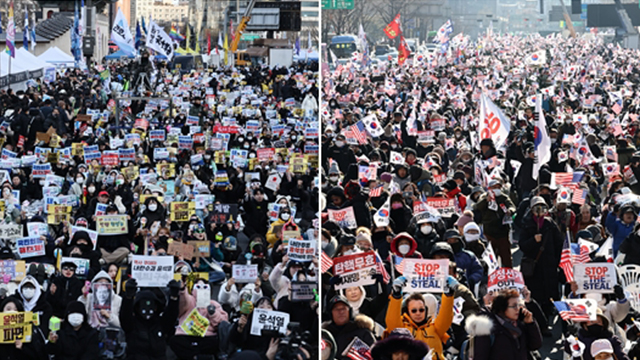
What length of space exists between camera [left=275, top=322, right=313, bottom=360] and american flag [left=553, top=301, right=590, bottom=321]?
1.73 meters

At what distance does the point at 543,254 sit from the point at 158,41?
21.2 meters

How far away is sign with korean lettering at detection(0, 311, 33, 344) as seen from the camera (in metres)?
7.64

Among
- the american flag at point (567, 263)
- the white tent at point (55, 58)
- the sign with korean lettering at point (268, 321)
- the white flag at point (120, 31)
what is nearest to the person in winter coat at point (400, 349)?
the sign with korean lettering at point (268, 321)

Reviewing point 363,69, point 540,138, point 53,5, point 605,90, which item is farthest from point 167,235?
point 53,5

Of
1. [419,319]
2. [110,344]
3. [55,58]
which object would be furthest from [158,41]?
[419,319]

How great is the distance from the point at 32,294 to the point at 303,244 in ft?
7.79

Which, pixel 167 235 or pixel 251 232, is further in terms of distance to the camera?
pixel 251 232

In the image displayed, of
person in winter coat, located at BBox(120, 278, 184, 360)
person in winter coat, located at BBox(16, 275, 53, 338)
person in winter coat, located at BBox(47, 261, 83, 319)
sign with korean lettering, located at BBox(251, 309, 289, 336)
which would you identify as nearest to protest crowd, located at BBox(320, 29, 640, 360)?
sign with korean lettering, located at BBox(251, 309, 289, 336)

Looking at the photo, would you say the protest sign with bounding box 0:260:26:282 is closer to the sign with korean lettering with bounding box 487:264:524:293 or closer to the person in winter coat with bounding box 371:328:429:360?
the sign with korean lettering with bounding box 487:264:524:293

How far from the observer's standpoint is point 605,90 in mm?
28625

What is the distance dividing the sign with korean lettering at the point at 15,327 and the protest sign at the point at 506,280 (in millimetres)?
3456

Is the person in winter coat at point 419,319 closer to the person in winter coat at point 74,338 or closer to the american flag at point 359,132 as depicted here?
the person in winter coat at point 74,338

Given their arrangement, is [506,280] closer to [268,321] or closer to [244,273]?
[268,321]

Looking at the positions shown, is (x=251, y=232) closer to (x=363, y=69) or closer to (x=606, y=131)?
(x=606, y=131)
